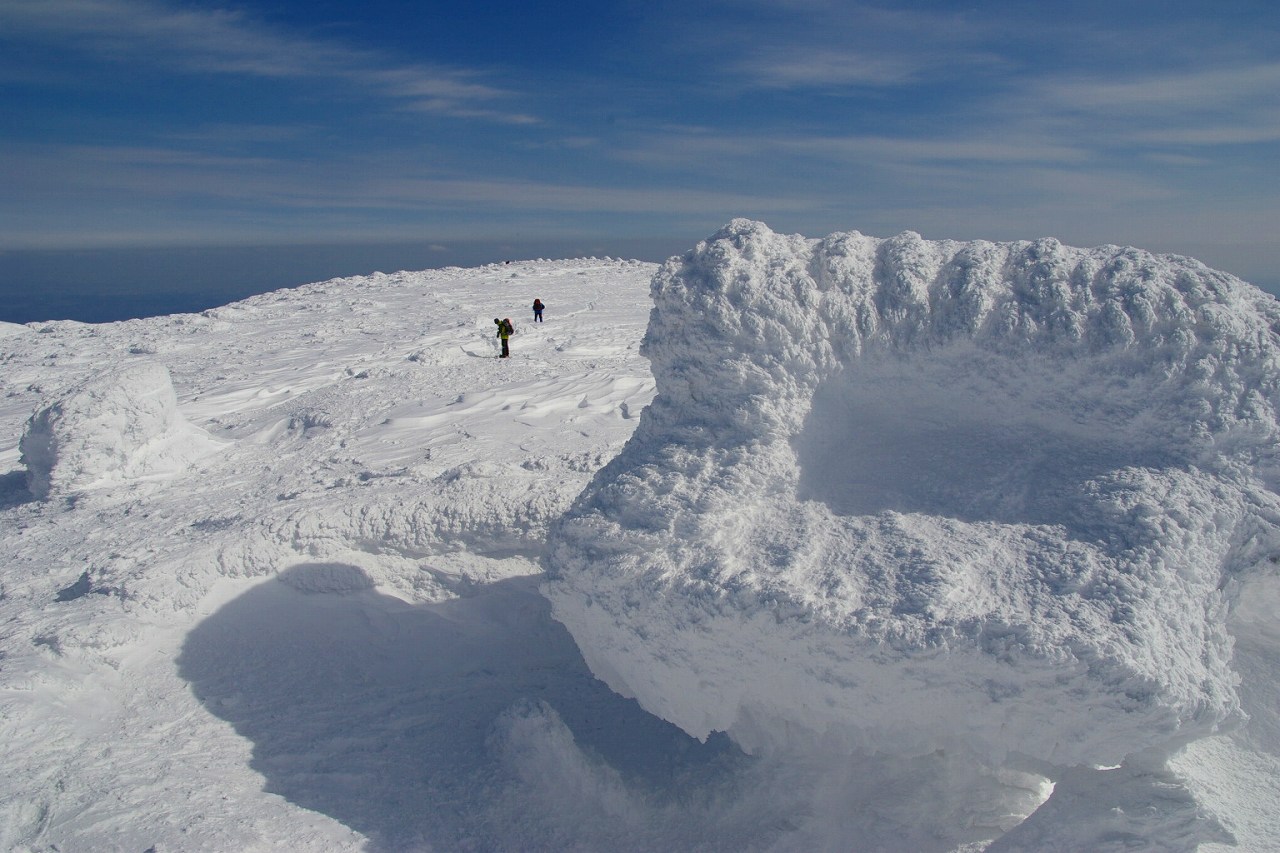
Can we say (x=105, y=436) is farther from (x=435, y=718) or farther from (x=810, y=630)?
(x=810, y=630)

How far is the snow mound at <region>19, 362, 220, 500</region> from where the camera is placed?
9281mm

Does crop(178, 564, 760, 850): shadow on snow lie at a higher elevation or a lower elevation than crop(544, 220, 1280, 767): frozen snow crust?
lower

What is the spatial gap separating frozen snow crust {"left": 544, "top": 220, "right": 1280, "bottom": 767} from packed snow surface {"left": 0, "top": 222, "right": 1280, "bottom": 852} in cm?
2

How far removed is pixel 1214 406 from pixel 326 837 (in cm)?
550

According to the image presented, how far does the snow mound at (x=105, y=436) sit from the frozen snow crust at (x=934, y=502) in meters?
7.07

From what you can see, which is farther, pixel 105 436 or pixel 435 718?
pixel 105 436

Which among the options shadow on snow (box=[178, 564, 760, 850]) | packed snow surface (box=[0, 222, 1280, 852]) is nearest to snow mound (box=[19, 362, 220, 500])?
packed snow surface (box=[0, 222, 1280, 852])

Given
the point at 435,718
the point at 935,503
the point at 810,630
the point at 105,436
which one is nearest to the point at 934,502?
the point at 935,503

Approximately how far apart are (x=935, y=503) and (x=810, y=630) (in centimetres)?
118

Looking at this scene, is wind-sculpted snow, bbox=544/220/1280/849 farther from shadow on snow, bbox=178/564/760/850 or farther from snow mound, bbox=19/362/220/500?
snow mound, bbox=19/362/220/500

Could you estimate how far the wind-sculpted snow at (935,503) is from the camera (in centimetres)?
387

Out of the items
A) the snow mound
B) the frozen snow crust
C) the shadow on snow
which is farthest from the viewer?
the snow mound

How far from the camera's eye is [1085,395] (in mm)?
4570

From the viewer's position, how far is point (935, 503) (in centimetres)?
465
